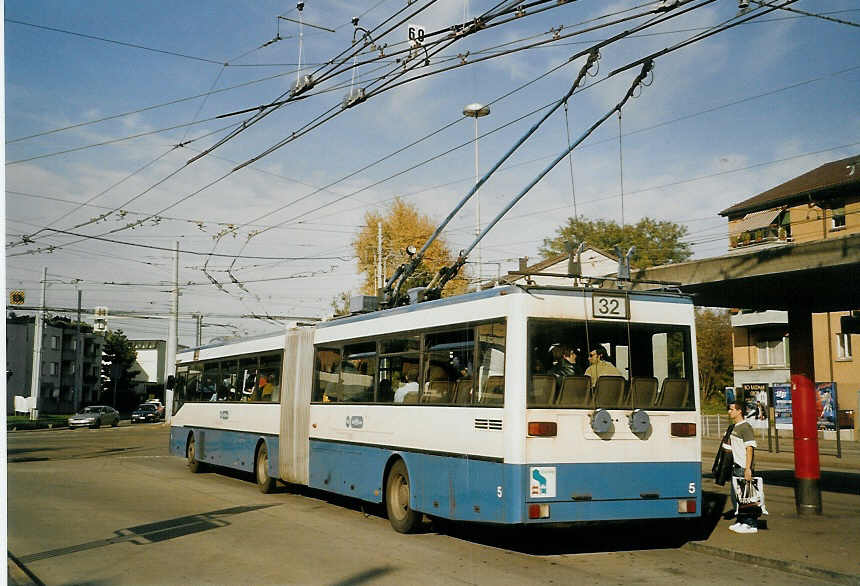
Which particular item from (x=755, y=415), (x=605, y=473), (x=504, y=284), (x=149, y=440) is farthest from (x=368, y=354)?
(x=755, y=415)

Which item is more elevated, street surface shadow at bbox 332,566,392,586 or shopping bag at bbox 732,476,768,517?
shopping bag at bbox 732,476,768,517

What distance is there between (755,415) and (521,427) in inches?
1432

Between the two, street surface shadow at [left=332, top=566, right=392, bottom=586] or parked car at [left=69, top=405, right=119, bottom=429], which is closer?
street surface shadow at [left=332, top=566, right=392, bottom=586]

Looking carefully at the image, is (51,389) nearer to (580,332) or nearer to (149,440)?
(149,440)

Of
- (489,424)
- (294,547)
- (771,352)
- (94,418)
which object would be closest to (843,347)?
(771,352)

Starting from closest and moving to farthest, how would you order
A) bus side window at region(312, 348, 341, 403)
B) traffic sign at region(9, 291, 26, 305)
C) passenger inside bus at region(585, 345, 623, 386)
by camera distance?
passenger inside bus at region(585, 345, 623, 386) < bus side window at region(312, 348, 341, 403) < traffic sign at region(9, 291, 26, 305)

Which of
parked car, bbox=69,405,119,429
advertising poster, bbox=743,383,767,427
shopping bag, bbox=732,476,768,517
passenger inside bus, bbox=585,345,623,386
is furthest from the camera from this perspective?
parked car, bbox=69,405,119,429

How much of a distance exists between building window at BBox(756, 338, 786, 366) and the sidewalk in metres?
29.0

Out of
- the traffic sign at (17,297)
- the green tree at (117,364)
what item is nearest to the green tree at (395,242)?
the traffic sign at (17,297)

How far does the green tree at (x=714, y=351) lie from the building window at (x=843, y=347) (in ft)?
73.3

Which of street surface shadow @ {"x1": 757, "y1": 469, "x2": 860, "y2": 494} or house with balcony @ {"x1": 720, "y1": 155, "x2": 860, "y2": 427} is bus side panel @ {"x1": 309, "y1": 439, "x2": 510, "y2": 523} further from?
house with balcony @ {"x1": 720, "y1": 155, "x2": 860, "y2": 427}

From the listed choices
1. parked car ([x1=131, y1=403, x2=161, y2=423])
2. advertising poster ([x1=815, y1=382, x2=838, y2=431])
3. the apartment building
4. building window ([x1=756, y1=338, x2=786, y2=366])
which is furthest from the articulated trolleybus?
the apartment building

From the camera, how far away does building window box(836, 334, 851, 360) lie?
41125mm

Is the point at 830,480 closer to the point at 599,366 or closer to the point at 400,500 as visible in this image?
the point at 400,500
